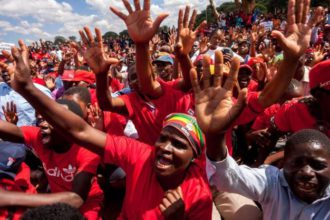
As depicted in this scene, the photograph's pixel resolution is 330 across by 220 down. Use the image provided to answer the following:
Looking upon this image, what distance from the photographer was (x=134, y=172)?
1.92 m

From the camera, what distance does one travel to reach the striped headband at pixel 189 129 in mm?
1899

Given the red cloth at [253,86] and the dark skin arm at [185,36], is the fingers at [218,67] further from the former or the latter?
the red cloth at [253,86]

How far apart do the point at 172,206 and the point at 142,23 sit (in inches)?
50.9

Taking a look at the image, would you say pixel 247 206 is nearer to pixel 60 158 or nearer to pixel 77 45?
pixel 60 158

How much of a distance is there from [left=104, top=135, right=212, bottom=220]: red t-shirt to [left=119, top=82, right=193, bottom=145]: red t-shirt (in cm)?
71

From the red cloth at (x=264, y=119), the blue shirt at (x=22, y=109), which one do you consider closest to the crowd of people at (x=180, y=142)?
the red cloth at (x=264, y=119)

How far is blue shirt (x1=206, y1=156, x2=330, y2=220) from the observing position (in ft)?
5.29

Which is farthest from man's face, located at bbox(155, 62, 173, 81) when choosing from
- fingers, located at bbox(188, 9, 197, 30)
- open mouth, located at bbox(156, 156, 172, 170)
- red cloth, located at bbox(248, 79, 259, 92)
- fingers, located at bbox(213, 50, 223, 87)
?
fingers, located at bbox(213, 50, 223, 87)

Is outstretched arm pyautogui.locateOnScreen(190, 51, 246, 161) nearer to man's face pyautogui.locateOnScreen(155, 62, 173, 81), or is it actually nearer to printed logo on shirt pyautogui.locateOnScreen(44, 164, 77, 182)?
printed logo on shirt pyautogui.locateOnScreen(44, 164, 77, 182)

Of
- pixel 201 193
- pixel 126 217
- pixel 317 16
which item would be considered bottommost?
pixel 126 217

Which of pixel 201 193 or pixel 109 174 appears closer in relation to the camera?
pixel 201 193

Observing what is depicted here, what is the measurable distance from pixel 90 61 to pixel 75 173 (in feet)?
2.73

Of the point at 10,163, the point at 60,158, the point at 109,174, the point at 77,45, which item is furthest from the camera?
the point at 109,174

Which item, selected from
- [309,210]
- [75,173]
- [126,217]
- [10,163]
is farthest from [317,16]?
[10,163]
